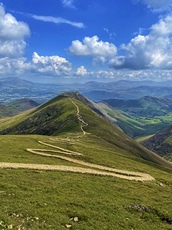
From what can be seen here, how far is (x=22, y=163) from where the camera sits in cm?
5697

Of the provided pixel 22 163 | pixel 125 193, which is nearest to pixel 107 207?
pixel 125 193

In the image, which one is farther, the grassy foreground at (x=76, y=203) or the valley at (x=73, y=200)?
the valley at (x=73, y=200)

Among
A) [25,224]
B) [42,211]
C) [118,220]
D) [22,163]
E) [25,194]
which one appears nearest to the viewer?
[25,224]

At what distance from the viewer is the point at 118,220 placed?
34.8 meters

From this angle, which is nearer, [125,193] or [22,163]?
[125,193]

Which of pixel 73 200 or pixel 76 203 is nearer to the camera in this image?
pixel 76 203

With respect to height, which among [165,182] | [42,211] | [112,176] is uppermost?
[42,211]

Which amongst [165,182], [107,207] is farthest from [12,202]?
[165,182]

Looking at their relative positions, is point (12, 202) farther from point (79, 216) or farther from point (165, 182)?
point (165, 182)

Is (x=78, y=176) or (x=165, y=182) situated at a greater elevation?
(x=78, y=176)

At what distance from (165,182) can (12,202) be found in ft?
156

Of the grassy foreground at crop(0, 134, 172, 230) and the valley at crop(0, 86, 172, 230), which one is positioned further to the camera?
the valley at crop(0, 86, 172, 230)

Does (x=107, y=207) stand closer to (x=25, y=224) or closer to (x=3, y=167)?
(x=25, y=224)

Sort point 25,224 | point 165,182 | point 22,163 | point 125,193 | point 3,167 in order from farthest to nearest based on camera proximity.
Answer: point 165,182 → point 22,163 → point 3,167 → point 125,193 → point 25,224
